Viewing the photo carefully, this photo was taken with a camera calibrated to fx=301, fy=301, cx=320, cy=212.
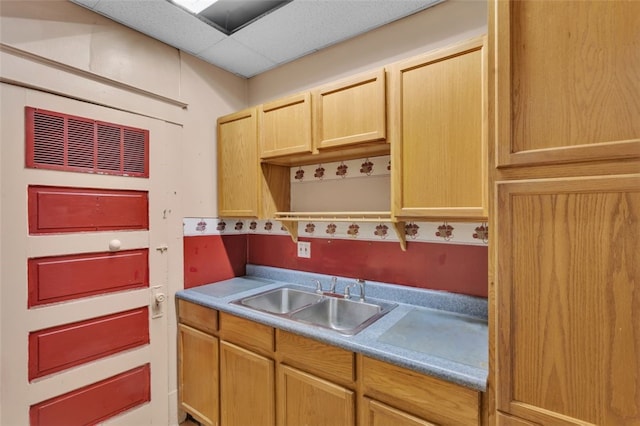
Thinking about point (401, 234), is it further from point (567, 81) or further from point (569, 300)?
point (567, 81)

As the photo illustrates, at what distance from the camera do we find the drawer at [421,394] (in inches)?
38.4

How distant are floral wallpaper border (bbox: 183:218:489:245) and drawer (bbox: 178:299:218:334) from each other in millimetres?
469

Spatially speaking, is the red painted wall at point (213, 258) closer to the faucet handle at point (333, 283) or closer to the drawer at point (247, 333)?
the drawer at point (247, 333)

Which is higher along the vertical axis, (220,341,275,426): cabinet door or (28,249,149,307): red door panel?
(28,249,149,307): red door panel

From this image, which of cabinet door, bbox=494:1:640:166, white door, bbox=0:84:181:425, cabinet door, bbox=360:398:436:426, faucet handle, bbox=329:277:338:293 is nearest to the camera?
cabinet door, bbox=494:1:640:166

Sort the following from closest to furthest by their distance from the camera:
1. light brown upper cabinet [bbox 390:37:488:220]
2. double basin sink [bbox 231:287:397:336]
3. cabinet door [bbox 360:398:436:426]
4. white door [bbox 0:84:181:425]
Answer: cabinet door [bbox 360:398:436:426] → light brown upper cabinet [bbox 390:37:488:220] → white door [bbox 0:84:181:425] → double basin sink [bbox 231:287:397:336]

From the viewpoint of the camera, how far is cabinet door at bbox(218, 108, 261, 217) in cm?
194

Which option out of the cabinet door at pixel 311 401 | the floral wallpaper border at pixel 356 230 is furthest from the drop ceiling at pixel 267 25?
the cabinet door at pixel 311 401

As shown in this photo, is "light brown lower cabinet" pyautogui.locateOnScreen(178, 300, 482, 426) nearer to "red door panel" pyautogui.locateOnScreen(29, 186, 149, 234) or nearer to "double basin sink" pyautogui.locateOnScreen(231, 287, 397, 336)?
"double basin sink" pyautogui.locateOnScreen(231, 287, 397, 336)

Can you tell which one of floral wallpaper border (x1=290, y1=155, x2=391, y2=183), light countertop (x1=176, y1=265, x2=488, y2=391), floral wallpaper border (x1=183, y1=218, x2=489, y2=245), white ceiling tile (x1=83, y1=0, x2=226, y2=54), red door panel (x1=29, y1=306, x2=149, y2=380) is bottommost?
red door panel (x1=29, y1=306, x2=149, y2=380)

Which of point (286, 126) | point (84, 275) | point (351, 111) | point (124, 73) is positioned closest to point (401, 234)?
point (351, 111)

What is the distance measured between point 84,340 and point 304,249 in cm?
130

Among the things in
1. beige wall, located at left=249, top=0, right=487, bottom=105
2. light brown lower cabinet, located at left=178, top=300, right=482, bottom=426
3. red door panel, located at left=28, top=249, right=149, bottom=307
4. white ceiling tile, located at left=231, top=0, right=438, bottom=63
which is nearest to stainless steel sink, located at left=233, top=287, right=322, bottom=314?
light brown lower cabinet, located at left=178, top=300, right=482, bottom=426

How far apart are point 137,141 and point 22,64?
544mm
